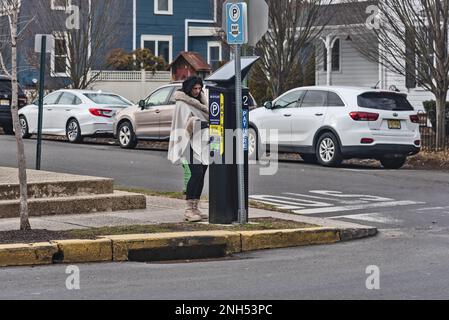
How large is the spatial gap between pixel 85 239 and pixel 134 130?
45.0 ft

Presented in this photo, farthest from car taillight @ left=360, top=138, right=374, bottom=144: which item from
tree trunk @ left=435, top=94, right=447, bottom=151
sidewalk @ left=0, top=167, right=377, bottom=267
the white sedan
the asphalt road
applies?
the white sedan

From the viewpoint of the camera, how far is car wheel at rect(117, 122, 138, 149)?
24.2 meters

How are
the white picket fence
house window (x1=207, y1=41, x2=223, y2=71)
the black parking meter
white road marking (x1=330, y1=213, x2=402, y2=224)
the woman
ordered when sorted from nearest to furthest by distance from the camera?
the black parking meter
the woman
white road marking (x1=330, y1=213, x2=402, y2=224)
the white picket fence
house window (x1=207, y1=41, x2=223, y2=71)

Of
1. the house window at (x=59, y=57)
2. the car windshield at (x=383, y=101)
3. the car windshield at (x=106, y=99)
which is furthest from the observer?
the house window at (x=59, y=57)

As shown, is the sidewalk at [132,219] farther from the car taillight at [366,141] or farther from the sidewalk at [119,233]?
the car taillight at [366,141]

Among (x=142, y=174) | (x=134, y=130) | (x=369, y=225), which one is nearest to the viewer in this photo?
(x=369, y=225)

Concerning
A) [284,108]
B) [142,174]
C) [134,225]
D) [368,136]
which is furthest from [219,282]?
[284,108]

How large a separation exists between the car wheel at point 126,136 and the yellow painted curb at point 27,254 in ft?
46.5

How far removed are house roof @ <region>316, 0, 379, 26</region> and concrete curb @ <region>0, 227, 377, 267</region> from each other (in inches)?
552

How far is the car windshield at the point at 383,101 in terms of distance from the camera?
787 inches

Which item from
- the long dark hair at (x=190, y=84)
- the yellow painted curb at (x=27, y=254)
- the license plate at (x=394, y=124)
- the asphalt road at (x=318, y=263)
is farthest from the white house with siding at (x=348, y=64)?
the yellow painted curb at (x=27, y=254)

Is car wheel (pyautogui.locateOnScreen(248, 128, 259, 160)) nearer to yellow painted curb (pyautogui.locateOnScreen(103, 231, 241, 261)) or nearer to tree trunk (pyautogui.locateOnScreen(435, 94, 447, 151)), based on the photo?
tree trunk (pyautogui.locateOnScreen(435, 94, 447, 151))
